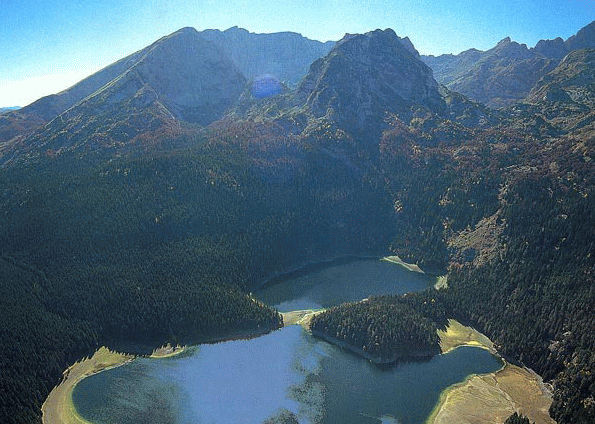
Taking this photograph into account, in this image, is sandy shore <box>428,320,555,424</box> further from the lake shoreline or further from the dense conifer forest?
the lake shoreline

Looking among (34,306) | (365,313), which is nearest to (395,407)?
(365,313)

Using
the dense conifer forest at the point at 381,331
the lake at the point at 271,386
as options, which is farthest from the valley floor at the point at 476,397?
the dense conifer forest at the point at 381,331

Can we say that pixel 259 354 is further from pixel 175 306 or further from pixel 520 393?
pixel 520 393

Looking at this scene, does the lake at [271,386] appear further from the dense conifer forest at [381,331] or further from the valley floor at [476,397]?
the dense conifer forest at [381,331]

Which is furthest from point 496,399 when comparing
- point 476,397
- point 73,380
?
point 73,380

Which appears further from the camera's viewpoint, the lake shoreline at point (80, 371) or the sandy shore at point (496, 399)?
the lake shoreline at point (80, 371)

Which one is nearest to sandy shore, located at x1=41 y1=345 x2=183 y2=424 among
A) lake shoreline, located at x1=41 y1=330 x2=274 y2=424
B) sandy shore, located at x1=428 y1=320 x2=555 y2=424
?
lake shoreline, located at x1=41 y1=330 x2=274 y2=424
